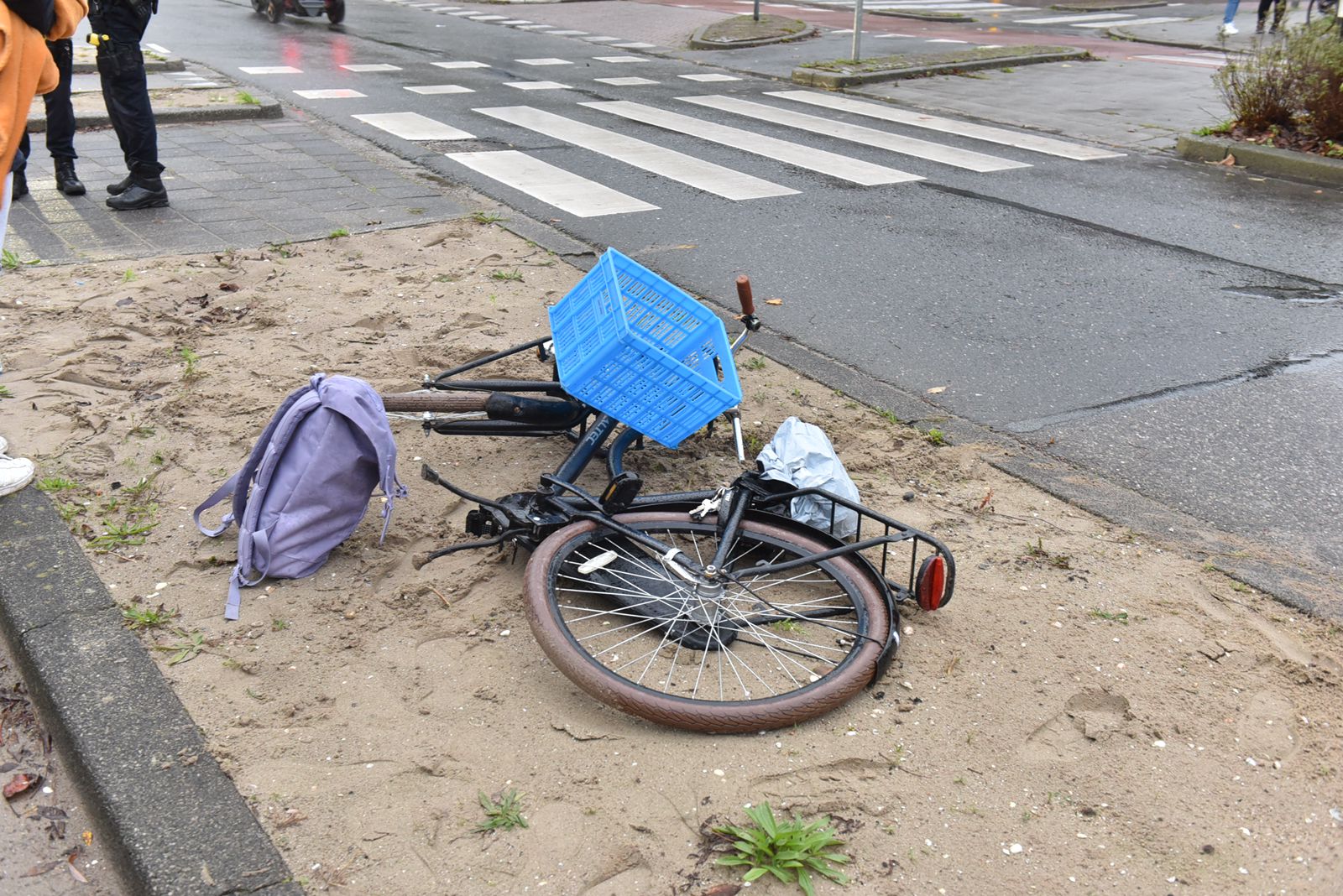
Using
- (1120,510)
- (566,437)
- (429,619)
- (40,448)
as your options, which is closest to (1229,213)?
(1120,510)

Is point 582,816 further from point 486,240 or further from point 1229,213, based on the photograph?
point 1229,213

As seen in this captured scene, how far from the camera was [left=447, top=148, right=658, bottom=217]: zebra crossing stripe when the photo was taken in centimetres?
766

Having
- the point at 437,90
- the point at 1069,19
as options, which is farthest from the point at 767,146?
the point at 1069,19

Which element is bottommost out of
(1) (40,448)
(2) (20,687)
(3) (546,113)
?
(2) (20,687)

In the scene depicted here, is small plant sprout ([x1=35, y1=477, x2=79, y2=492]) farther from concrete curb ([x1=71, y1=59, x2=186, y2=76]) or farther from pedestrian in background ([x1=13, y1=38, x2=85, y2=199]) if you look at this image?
concrete curb ([x1=71, y1=59, x2=186, y2=76])

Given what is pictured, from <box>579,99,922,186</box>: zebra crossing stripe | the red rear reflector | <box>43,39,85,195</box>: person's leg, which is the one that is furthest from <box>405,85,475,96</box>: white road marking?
the red rear reflector

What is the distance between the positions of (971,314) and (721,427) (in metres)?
2.07

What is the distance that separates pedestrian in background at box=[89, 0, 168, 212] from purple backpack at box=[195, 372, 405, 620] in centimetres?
430

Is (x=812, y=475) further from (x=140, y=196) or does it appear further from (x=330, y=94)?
(x=330, y=94)

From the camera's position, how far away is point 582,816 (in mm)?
2482

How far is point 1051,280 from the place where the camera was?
21.0 feet

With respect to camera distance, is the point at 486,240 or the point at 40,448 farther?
the point at 486,240

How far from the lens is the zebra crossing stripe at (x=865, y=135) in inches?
374

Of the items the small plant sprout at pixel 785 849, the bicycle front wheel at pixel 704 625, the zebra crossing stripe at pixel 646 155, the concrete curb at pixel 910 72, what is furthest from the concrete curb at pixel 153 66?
the small plant sprout at pixel 785 849
